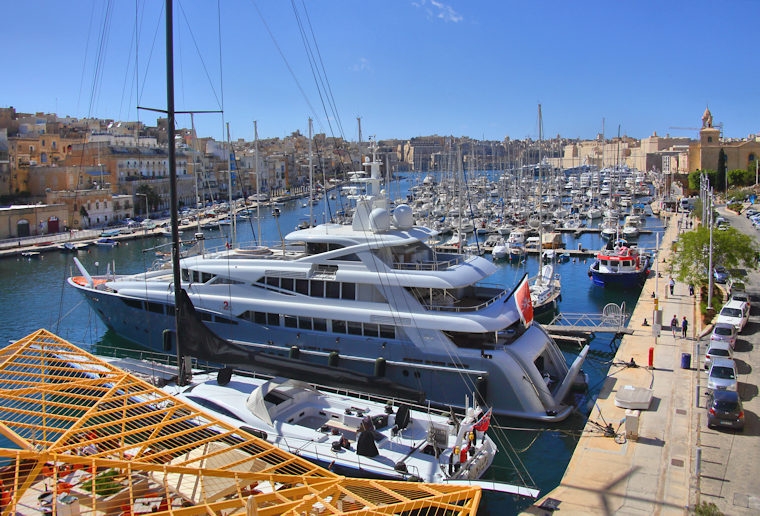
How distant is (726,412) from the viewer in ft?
37.7

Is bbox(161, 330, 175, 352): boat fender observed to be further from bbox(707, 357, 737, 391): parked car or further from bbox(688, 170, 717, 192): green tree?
bbox(688, 170, 717, 192): green tree

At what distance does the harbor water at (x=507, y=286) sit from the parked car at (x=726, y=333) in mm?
2830

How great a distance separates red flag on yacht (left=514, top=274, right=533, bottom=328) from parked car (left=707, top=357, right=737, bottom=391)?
12.6 feet

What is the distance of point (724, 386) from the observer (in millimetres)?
12352

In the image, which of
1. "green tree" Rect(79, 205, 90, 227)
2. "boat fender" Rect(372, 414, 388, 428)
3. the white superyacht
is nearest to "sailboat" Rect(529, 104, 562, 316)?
the white superyacht

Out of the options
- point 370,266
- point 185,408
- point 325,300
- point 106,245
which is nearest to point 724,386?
point 370,266

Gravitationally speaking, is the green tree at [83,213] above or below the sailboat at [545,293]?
above

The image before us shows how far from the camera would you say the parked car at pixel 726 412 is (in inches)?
451

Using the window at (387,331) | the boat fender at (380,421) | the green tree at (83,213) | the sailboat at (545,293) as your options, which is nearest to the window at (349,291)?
the window at (387,331)

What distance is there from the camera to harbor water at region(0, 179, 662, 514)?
12.3 meters

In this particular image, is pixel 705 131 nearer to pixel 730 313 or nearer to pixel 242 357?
pixel 730 313

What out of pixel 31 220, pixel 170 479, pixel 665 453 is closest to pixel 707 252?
pixel 665 453

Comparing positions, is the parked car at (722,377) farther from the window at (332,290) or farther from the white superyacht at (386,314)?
the window at (332,290)

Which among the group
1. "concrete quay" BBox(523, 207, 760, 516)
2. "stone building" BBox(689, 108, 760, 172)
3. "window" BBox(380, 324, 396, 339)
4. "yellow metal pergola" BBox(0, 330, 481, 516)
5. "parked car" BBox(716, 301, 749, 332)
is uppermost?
"stone building" BBox(689, 108, 760, 172)
